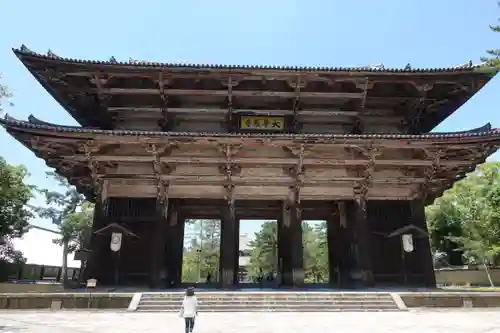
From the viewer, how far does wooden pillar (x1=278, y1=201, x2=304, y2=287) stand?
13938 mm

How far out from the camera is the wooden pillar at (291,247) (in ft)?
45.7

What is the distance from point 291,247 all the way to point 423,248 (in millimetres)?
5428

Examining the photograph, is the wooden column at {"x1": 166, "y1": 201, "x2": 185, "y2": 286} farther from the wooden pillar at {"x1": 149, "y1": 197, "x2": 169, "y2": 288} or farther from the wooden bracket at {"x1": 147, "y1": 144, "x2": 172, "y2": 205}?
the wooden bracket at {"x1": 147, "y1": 144, "x2": 172, "y2": 205}

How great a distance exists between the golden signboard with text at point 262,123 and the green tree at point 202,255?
102 ft

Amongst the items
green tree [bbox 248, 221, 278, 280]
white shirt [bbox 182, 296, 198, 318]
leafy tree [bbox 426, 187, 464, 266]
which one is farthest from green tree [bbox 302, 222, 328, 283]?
white shirt [bbox 182, 296, 198, 318]

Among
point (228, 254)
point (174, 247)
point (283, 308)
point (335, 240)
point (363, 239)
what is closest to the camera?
point (283, 308)

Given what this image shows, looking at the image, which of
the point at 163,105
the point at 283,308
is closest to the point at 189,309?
the point at 283,308

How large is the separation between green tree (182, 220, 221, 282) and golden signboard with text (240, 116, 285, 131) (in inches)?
1220

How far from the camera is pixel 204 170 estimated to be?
14.9 meters

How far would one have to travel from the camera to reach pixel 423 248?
1459 centimetres

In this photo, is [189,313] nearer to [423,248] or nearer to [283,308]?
[283,308]

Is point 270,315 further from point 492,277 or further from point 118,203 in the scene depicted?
point 492,277

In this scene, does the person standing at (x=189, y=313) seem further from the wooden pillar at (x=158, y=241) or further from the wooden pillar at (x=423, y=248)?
the wooden pillar at (x=423, y=248)

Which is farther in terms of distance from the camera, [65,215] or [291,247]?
[65,215]
